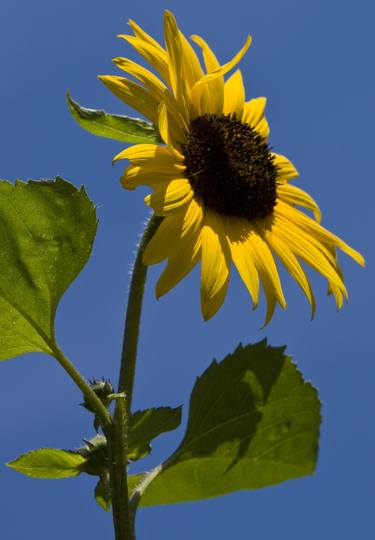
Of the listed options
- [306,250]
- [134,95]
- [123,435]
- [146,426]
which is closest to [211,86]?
[134,95]

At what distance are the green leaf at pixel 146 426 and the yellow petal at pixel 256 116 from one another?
128 cm

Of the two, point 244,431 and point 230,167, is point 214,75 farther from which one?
point 244,431

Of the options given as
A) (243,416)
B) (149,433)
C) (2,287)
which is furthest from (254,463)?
(2,287)

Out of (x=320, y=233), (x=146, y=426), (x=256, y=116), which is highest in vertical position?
(x=256, y=116)

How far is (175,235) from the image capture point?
2410 millimetres

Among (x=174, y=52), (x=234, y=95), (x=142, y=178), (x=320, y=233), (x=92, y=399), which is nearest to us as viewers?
(x=92, y=399)

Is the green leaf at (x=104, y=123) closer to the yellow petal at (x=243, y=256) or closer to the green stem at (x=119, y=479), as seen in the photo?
the yellow petal at (x=243, y=256)

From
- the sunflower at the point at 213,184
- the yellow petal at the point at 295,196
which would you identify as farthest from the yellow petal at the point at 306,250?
the yellow petal at the point at 295,196

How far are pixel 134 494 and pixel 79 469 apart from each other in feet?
0.61

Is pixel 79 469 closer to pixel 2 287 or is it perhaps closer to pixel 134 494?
pixel 134 494

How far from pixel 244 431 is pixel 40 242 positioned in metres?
0.77

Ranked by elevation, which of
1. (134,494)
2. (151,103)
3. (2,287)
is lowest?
(134,494)

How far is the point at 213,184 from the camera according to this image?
2803 millimetres

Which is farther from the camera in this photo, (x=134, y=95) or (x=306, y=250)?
(x=306, y=250)
